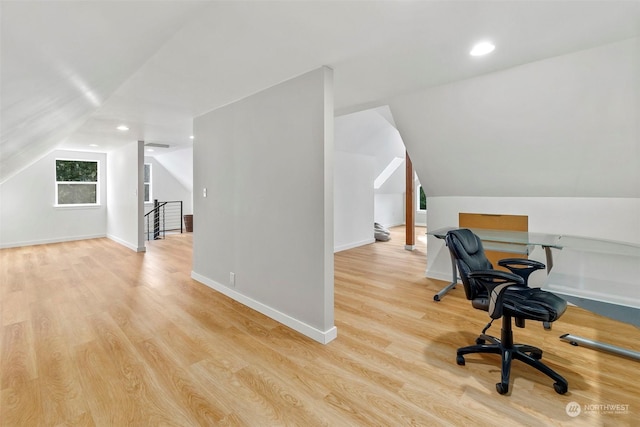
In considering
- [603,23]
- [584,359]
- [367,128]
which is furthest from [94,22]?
[367,128]

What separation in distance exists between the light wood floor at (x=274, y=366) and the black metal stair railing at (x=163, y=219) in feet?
15.7

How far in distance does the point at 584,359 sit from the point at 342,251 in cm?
413

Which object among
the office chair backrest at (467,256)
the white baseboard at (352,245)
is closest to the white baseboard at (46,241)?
the white baseboard at (352,245)

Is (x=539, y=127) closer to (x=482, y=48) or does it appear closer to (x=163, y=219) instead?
(x=482, y=48)

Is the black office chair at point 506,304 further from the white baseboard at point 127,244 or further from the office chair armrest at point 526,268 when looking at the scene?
the white baseboard at point 127,244

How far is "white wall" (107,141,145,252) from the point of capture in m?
5.91

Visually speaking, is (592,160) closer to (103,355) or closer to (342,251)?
(342,251)

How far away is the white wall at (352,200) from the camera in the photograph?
19.3 feet

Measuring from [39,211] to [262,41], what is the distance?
25.2 feet

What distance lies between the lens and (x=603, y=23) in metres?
1.78

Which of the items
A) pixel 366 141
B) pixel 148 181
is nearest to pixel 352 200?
pixel 366 141

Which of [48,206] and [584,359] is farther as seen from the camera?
[48,206]

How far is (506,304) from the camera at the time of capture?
1810 mm

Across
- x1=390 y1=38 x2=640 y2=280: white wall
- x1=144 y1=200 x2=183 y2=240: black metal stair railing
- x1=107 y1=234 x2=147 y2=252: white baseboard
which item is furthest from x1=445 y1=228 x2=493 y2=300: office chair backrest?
x1=144 y1=200 x2=183 y2=240: black metal stair railing
